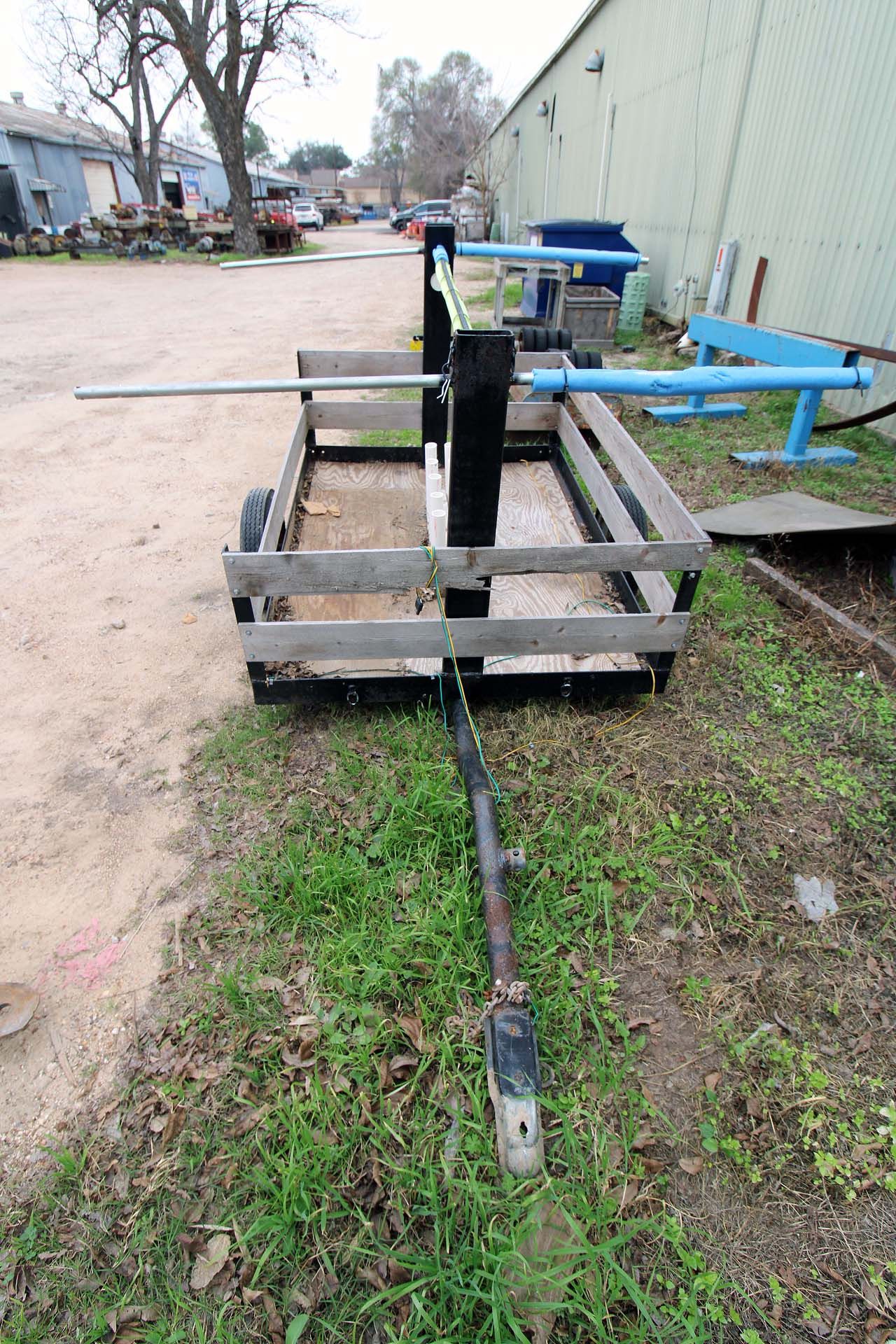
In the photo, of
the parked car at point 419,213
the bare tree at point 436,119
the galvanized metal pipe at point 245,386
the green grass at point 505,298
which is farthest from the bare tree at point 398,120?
the galvanized metal pipe at point 245,386

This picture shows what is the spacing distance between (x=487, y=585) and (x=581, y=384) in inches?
32.3

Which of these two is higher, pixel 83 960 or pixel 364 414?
pixel 364 414

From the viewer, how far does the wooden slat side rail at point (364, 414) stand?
4809 mm

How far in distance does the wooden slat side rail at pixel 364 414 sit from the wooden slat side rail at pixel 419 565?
2314mm

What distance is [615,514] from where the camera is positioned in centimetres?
362

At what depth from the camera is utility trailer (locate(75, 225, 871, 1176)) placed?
7.78 feet

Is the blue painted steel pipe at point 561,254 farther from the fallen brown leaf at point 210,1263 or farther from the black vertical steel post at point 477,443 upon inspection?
the fallen brown leaf at point 210,1263

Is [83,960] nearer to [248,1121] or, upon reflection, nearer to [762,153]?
[248,1121]

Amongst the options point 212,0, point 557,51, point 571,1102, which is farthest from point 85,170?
point 571,1102

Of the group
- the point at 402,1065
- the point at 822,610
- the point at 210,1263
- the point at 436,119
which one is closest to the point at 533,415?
the point at 822,610

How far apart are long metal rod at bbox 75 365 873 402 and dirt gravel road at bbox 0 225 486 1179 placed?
1420 mm

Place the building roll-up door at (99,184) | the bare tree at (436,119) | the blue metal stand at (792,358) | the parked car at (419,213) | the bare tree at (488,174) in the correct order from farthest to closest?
the bare tree at (436,119), the parked car at (419,213), the building roll-up door at (99,184), the bare tree at (488,174), the blue metal stand at (792,358)

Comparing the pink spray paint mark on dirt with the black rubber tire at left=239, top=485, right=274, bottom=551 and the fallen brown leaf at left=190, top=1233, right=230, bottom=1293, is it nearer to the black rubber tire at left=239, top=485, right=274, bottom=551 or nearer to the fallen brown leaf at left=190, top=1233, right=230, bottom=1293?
the fallen brown leaf at left=190, top=1233, right=230, bottom=1293

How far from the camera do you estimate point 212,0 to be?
22.2m
